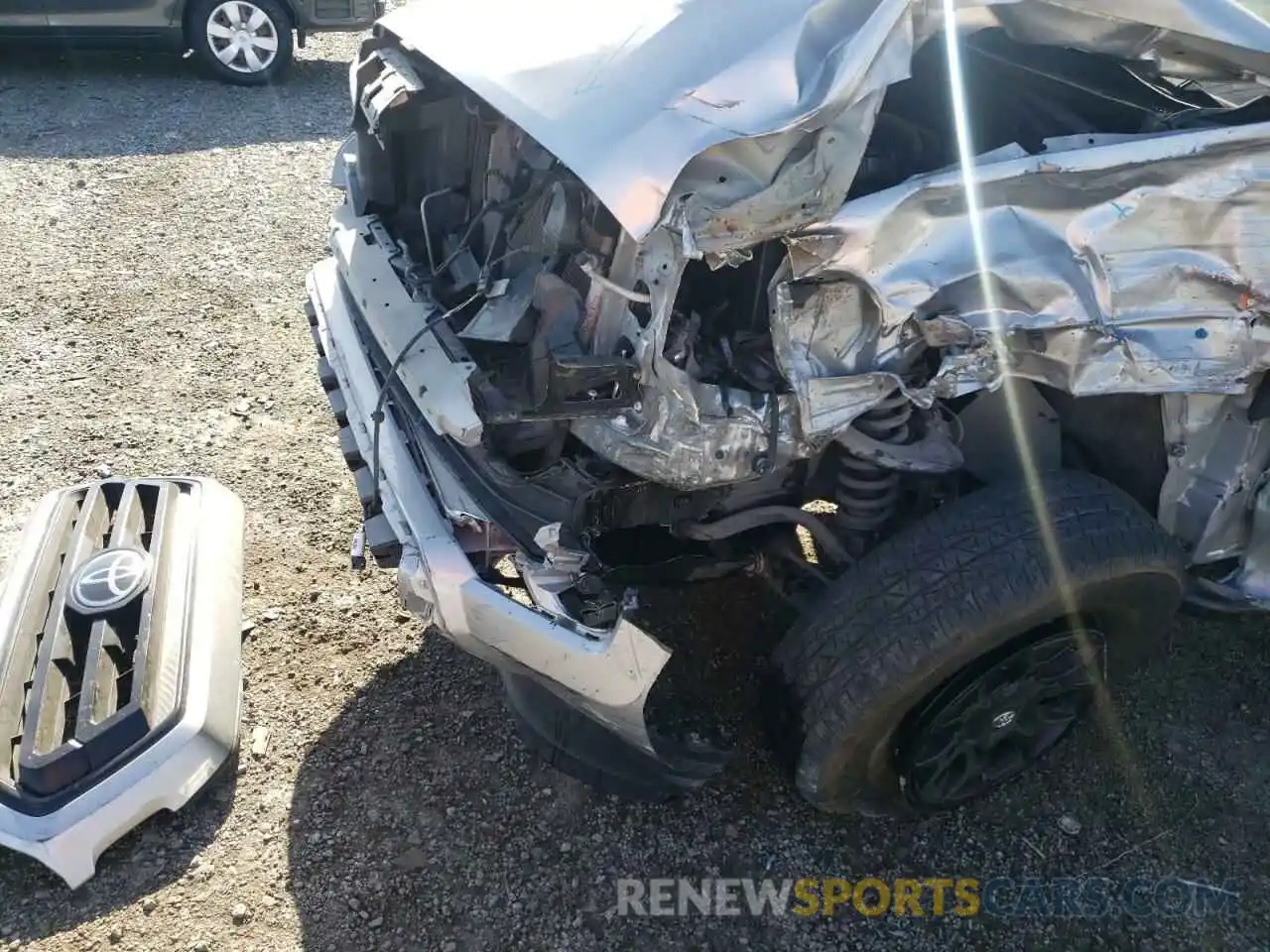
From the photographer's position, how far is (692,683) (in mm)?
2854

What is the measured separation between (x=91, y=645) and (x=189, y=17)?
5.77m

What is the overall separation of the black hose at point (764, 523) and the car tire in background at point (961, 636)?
22cm

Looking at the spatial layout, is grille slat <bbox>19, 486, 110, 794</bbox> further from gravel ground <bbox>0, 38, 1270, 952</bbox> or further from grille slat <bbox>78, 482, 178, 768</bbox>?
gravel ground <bbox>0, 38, 1270, 952</bbox>

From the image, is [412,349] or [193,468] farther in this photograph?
[193,468]

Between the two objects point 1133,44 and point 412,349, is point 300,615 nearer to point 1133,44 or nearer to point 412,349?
point 412,349

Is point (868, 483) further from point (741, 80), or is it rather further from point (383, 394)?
point (383, 394)

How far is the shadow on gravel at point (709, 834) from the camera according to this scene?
2.27 m

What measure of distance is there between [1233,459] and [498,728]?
1.96m

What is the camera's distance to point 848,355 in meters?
2.04

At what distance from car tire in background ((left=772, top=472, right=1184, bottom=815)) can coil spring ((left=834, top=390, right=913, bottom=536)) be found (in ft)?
0.58

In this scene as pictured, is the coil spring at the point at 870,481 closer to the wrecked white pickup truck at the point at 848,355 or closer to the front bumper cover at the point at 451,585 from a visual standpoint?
the wrecked white pickup truck at the point at 848,355

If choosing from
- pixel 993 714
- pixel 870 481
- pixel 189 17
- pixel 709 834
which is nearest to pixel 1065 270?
pixel 870 481

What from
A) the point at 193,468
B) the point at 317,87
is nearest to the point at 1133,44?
the point at 193,468

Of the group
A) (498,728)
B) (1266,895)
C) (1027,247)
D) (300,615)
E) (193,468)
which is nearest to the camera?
(1027,247)
